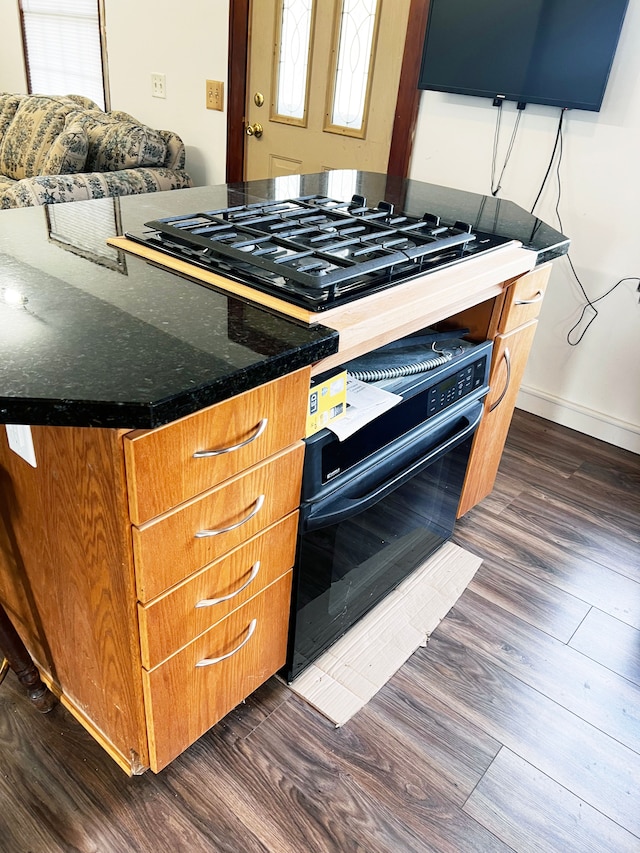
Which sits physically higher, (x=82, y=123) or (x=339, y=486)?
(x=82, y=123)

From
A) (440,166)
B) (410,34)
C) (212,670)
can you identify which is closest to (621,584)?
(212,670)

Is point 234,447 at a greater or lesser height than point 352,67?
lesser

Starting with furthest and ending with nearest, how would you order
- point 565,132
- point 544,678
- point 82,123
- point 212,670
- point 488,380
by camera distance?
point 82,123, point 565,132, point 488,380, point 544,678, point 212,670

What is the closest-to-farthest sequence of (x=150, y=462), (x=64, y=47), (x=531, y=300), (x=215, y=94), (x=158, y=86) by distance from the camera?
(x=150, y=462) → (x=531, y=300) → (x=215, y=94) → (x=158, y=86) → (x=64, y=47)

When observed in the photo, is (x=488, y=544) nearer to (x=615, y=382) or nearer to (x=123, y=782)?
(x=615, y=382)

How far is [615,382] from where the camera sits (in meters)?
2.48

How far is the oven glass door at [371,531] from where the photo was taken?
124cm

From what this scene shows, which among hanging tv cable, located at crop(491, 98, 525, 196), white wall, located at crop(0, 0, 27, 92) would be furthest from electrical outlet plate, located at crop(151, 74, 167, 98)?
hanging tv cable, located at crop(491, 98, 525, 196)

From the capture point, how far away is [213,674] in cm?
115

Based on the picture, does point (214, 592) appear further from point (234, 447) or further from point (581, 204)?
point (581, 204)

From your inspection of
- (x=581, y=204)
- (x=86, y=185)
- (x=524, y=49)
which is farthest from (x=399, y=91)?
(x=86, y=185)

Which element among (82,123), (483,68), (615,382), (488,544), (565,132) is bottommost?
(488,544)

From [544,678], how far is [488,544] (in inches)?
19.3

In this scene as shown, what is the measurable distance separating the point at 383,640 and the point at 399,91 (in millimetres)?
2206
